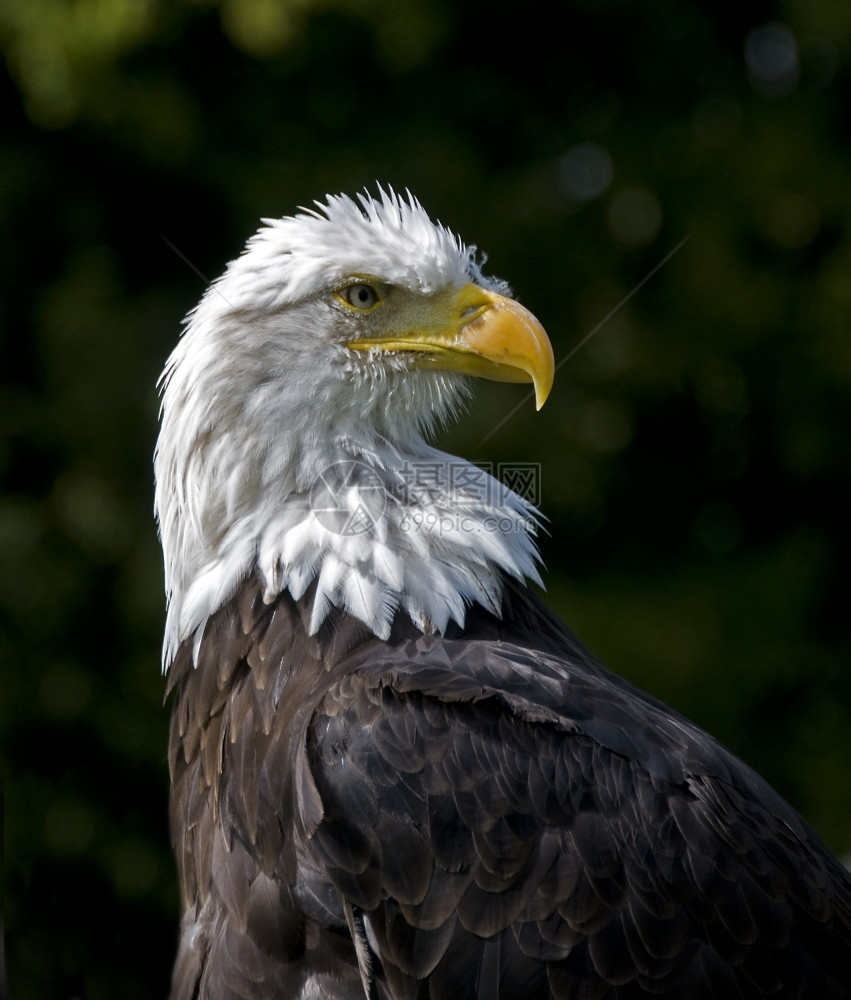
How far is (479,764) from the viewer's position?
2275mm

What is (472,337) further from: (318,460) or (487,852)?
(487,852)

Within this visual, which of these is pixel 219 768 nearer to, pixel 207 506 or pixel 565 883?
pixel 207 506

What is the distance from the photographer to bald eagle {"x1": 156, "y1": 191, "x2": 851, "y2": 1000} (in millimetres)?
2246

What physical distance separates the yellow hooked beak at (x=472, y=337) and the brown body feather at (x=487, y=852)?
2.37ft

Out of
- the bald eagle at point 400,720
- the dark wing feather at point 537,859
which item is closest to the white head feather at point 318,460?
the bald eagle at point 400,720

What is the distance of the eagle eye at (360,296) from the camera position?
2.81 meters

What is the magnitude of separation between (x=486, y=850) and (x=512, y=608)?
0.69 metres

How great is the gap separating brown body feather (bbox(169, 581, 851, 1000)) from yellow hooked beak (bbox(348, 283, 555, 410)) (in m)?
0.72

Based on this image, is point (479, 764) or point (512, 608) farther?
point (512, 608)

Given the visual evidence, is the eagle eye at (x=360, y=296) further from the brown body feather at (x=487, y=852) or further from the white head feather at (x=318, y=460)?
the brown body feather at (x=487, y=852)

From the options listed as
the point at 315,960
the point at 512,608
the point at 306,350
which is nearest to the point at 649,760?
the point at 512,608

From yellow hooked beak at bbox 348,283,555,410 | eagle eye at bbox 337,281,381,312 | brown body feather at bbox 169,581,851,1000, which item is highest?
yellow hooked beak at bbox 348,283,555,410

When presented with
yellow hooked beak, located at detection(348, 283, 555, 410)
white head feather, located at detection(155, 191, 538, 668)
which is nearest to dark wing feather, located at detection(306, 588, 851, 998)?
white head feather, located at detection(155, 191, 538, 668)

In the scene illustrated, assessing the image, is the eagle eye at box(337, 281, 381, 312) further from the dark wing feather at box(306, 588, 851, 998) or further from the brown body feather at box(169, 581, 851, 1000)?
the dark wing feather at box(306, 588, 851, 998)
